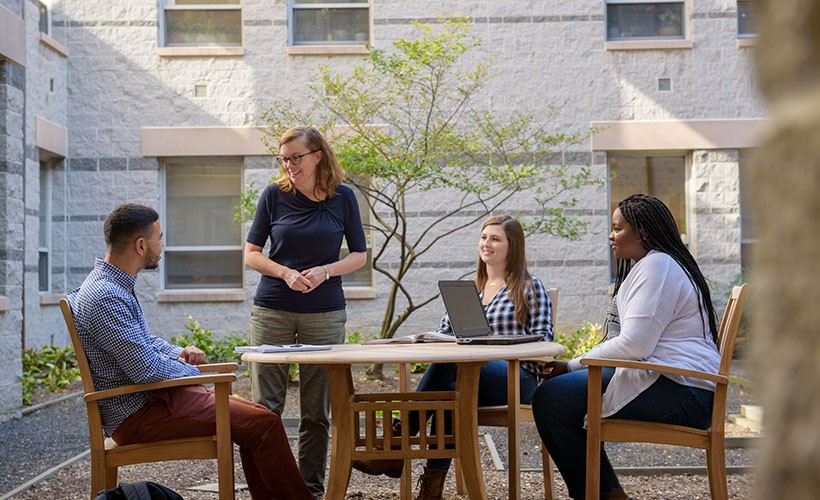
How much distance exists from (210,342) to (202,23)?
4224mm

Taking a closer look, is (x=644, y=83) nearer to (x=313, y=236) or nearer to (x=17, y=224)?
(x=17, y=224)

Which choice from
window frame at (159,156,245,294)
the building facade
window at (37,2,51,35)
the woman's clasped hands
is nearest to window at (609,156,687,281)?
the building facade

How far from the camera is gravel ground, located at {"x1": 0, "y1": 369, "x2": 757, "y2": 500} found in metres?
5.53

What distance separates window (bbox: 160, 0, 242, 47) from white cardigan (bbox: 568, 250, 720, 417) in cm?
1004

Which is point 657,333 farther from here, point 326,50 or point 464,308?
point 326,50

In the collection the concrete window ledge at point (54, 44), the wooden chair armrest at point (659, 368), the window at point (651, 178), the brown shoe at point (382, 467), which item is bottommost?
the brown shoe at point (382, 467)

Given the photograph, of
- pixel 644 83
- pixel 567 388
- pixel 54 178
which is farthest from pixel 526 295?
pixel 54 178

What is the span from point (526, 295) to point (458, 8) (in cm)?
849

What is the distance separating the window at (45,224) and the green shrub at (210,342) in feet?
6.04

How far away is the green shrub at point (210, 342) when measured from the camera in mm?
12141

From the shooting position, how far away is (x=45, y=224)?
1302 cm

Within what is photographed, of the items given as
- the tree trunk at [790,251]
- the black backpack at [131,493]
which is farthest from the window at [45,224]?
the tree trunk at [790,251]

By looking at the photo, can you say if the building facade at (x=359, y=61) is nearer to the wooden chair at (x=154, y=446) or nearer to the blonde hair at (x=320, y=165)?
the blonde hair at (x=320, y=165)

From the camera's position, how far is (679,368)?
13.3ft
